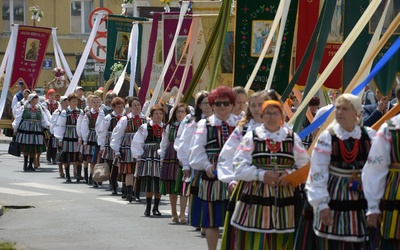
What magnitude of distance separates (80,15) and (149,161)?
4100 centimetres

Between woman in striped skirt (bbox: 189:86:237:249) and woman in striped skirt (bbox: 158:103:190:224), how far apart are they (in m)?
3.51

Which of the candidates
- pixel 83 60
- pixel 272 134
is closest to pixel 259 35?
pixel 272 134

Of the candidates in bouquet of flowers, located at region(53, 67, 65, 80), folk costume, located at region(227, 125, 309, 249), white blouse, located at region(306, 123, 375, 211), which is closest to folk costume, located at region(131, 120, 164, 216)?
folk costume, located at region(227, 125, 309, 249)

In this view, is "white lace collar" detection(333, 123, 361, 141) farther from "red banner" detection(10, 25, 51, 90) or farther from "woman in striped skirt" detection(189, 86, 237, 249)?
"red banner" detection(10, 25, 51, 90)

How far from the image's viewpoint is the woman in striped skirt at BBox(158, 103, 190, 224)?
566 inches

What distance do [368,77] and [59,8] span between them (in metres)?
47.1

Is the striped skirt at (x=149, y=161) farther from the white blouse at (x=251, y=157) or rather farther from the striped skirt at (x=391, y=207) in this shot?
the striped skirt at (x=391, y=207)

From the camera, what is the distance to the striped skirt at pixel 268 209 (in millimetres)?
8844

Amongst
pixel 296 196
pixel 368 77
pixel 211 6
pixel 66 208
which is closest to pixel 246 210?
pixel 296 196

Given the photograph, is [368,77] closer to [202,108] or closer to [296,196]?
[296,196]

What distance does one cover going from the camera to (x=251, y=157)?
8906 millimetres

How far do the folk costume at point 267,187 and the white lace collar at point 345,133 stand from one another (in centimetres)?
74

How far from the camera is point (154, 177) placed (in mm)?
15336

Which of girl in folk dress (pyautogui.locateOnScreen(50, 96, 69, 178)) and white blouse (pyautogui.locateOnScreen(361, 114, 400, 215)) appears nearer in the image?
white blouse (pyautogui.locateOnScreen(361, 114, 400, 215))
